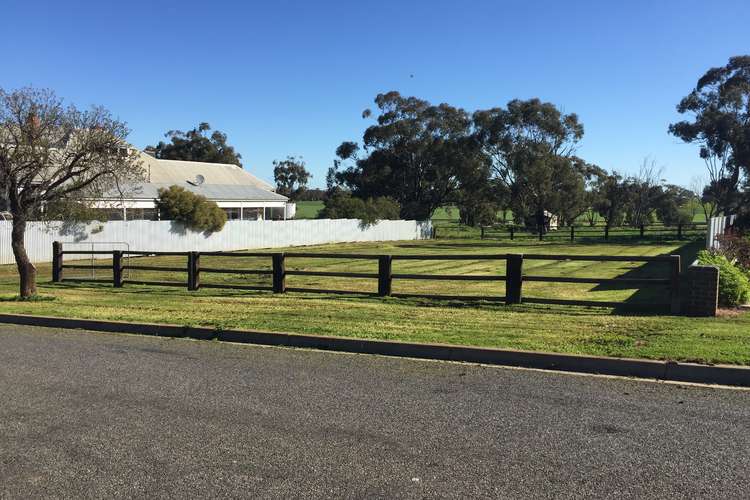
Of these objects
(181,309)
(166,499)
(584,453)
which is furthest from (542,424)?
(181,309)

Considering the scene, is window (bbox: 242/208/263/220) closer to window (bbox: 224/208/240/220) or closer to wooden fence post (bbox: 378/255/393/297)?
window (bbox: 224/208/240/220)

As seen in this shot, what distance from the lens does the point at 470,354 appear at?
8023 mm

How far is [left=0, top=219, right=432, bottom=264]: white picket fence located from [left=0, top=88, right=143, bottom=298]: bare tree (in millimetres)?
12864

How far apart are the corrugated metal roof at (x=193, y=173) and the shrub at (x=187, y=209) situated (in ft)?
33.5

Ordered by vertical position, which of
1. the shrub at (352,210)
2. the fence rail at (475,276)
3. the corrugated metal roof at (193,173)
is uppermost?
the corrugated metal roof at (193,173)

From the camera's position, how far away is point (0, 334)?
1034cm

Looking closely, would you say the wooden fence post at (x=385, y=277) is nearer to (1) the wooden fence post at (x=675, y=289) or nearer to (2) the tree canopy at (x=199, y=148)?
(1) the wooden fence post at (x=675, y=289)

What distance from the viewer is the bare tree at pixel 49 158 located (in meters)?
13.3

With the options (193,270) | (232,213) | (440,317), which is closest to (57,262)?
(193,270)

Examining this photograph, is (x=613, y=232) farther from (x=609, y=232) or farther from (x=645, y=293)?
(x=645, y=293)

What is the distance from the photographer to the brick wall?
1020 centimetres

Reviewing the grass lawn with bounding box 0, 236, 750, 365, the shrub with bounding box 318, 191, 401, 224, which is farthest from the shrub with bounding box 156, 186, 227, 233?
the grass lawn with bounding box 0, 236, 750, 365

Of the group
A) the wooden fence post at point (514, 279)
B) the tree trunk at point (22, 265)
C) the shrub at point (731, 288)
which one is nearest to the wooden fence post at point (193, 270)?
the tree trunk at point (22, 265)

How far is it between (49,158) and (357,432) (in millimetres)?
11617
